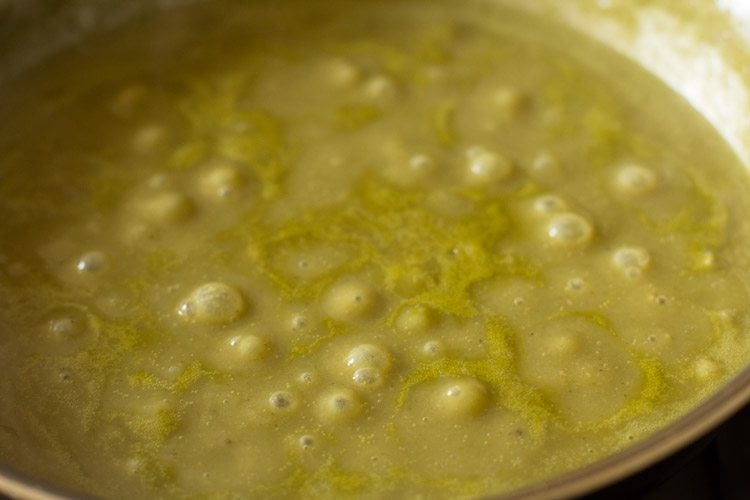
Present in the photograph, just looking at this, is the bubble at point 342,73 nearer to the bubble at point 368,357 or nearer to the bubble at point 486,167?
the bubble at point 486,167

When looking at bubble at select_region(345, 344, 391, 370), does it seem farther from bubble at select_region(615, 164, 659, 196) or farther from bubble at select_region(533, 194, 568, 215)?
bubble at select_region(615, 164, 659, 196)

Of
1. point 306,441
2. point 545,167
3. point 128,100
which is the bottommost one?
point 128,100

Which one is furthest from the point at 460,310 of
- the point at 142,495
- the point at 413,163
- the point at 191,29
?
the point at 191,29

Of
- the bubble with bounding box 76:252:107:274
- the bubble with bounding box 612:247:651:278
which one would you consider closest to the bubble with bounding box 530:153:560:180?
the bubble with bounding box 612:247:651:278

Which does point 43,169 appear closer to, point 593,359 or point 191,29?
point 191,29

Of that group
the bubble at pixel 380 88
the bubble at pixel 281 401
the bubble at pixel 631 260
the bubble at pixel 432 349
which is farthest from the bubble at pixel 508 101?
the bubble at pixel 281 401

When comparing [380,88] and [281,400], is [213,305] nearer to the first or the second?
[281,400]

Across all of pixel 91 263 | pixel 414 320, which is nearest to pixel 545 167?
pixel 414 320
